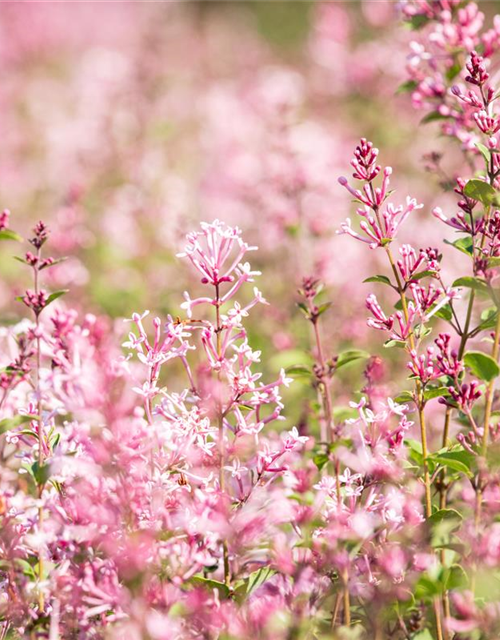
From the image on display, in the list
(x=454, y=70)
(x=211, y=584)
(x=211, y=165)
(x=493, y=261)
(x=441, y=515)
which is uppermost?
(x=211, y=165)

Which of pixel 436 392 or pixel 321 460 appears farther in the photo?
pixel 321 460

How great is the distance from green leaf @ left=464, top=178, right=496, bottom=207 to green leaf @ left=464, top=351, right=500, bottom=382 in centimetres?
34

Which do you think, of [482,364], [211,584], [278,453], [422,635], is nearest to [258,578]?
[211,584]

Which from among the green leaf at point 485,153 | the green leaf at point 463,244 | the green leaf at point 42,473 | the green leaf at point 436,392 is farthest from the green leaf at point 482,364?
the green leaf at point 42,473

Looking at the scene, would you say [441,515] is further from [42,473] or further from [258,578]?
[42,473]

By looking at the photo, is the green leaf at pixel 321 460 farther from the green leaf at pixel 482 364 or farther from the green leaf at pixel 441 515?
the green leaf at pixel 482 364

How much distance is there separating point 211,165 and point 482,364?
5408mm

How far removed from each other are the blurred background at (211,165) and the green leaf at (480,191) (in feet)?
3.02

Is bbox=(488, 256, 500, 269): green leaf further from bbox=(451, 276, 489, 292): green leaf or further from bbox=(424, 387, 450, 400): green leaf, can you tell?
bbox=(424, 387, 450, 400): green leaf

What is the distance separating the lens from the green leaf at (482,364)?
159cm

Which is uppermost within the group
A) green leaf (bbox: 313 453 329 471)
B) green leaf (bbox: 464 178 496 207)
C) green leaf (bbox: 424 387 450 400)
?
green leaf (bbox: 464 178 496 207)

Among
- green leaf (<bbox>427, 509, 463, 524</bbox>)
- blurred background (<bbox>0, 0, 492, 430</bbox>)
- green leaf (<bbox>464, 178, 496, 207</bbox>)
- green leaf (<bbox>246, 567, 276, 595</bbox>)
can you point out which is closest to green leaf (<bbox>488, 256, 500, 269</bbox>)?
green leaf (<bbox>464, 178, 496, 207</bbox>)

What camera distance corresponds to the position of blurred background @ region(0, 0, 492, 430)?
166 inches

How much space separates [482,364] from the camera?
A: 63.3 inches
